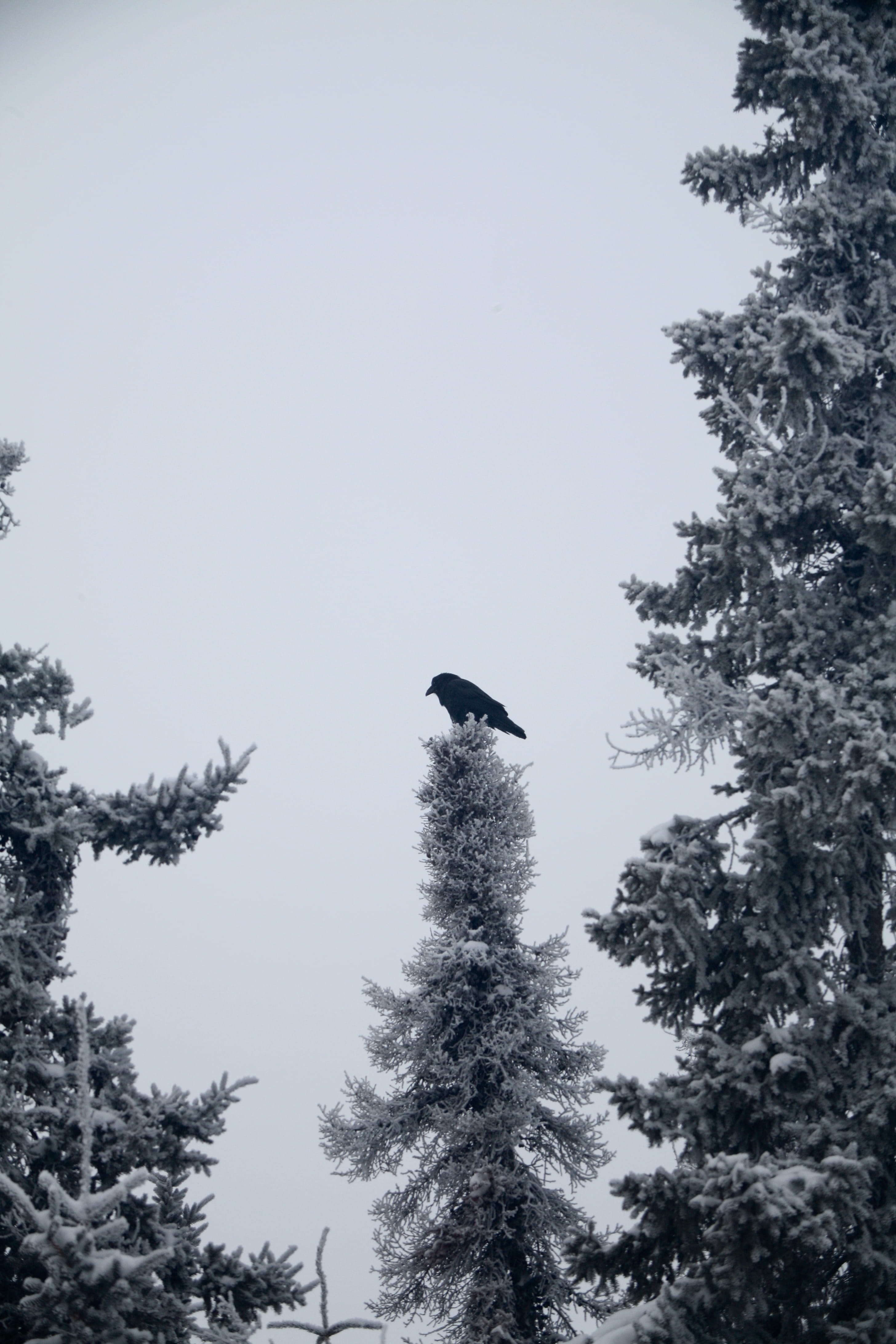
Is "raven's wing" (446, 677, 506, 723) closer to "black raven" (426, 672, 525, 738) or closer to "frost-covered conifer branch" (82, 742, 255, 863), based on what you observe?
"black raven" (426, 672, 525, 738)

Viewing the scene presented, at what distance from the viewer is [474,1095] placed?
1201 cm

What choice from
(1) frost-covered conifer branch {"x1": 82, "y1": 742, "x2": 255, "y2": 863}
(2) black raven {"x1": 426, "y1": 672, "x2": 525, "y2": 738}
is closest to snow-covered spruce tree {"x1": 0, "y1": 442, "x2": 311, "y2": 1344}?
(1) frost-covered conifer branch {"x1": 82, "y1": 742, "x2": 255, "y2": 863}

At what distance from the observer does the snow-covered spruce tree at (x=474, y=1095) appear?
1123cm

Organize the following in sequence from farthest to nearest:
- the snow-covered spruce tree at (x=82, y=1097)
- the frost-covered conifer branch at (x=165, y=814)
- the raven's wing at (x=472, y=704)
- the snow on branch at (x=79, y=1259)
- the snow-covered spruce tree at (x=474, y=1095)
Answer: the raven's wing at (x=472, y=704) → the snow-covered spruce tree at (x=474, y=1095) → the frost-covered conifer branch at (x=165, y=814) → the snow-covered spruce tree at (x=82, y=1097) → the snow on branch at (x=79, y=1259)

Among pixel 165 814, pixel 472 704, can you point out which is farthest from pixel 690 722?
pixel 472 704

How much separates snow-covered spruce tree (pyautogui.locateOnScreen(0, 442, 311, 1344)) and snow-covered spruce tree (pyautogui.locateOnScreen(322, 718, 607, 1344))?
390 cm

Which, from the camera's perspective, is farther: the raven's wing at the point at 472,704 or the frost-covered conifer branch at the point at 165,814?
the raven's wing at the point at 472,704

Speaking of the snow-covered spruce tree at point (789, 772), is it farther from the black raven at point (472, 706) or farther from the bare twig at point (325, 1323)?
the black raven at point (472, 706)

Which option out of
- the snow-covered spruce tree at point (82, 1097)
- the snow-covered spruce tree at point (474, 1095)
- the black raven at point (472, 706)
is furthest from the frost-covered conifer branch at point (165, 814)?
the black raven at point (472, 706)

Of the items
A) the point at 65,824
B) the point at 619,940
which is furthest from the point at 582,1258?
the point at 65,824

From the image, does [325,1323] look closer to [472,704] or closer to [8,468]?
[8,468]

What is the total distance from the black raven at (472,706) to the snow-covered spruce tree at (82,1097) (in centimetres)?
692

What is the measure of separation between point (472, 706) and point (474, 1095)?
5649 mm

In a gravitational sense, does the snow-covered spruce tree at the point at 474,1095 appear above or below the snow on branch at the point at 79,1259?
above
